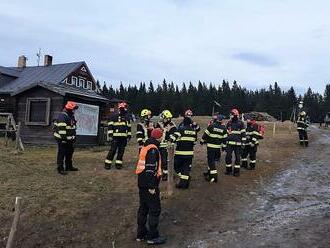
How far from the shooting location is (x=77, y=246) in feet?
33.1

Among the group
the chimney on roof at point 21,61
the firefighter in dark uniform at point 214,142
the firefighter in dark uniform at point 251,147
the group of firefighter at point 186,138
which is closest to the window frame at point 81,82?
the chimney on roof at point 21,61

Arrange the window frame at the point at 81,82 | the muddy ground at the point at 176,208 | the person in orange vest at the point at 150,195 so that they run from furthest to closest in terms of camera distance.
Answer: the window frame at the point at 81,82 → the muddy ground at the point at 176,208 → the person in orange vest at the point at 150,195

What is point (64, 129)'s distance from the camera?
15.1 meters

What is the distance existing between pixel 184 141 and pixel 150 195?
13.4 ft

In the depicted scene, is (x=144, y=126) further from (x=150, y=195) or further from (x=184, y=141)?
(x=150, y=195)

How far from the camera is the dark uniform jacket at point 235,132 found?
1616cm

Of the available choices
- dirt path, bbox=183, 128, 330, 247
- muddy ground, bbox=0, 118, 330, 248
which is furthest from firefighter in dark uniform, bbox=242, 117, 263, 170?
dirt path, bbox=183, 128, 330, 247

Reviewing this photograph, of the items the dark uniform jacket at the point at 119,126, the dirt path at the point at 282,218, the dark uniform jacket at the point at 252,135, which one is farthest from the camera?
the dark uniform jacket at the point at 252,135

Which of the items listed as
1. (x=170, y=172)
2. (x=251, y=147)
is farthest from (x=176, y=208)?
(x=251, y=147)

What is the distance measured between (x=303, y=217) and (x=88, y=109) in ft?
53.1

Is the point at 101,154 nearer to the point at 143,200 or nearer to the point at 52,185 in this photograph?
the point at 52,185

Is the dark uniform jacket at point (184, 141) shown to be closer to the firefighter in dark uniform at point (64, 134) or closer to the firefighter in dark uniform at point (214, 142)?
the firefighter in dark uniform at point (214, 142)

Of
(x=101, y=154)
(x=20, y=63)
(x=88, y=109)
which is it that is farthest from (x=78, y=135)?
(x=20, y=63)

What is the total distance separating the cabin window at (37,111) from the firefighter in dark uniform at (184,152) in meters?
12.1
